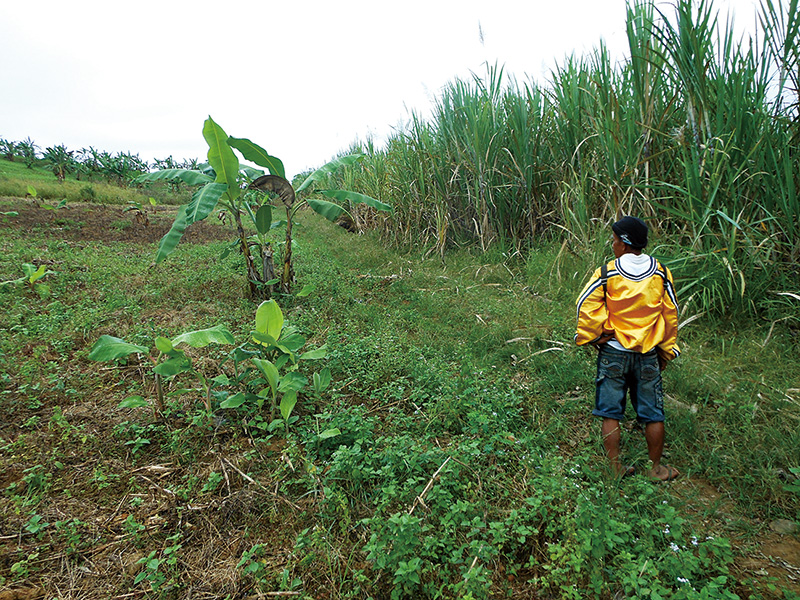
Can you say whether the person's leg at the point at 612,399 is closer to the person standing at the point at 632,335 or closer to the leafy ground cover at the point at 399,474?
the person standing at the point at 632,335

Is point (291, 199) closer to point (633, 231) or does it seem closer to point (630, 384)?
point (633, 231)

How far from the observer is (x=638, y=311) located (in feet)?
6.68

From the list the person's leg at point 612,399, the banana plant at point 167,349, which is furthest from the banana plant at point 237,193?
A: the person's leg at point 612,399

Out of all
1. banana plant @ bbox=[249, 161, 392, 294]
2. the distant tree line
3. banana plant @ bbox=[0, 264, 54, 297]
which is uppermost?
the distant tree line

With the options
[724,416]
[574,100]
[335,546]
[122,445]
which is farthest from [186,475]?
[574,100]

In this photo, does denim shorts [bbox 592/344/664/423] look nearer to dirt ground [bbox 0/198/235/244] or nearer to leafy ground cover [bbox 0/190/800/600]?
leafy ground cover [bbox 0/190/800/600]

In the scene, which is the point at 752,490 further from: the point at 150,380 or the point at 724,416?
the point at 150,380

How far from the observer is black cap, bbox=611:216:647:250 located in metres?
2.08

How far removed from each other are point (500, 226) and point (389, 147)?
13.0 ft

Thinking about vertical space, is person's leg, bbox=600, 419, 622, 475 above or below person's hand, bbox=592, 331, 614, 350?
below

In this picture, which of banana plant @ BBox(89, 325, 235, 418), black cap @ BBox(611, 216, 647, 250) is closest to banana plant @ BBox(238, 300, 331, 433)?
banana plant @ BBox(89, 325, 235, 418)

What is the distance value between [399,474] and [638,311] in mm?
1415

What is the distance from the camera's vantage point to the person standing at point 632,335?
2.02 meters

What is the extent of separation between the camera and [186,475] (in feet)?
6.68
